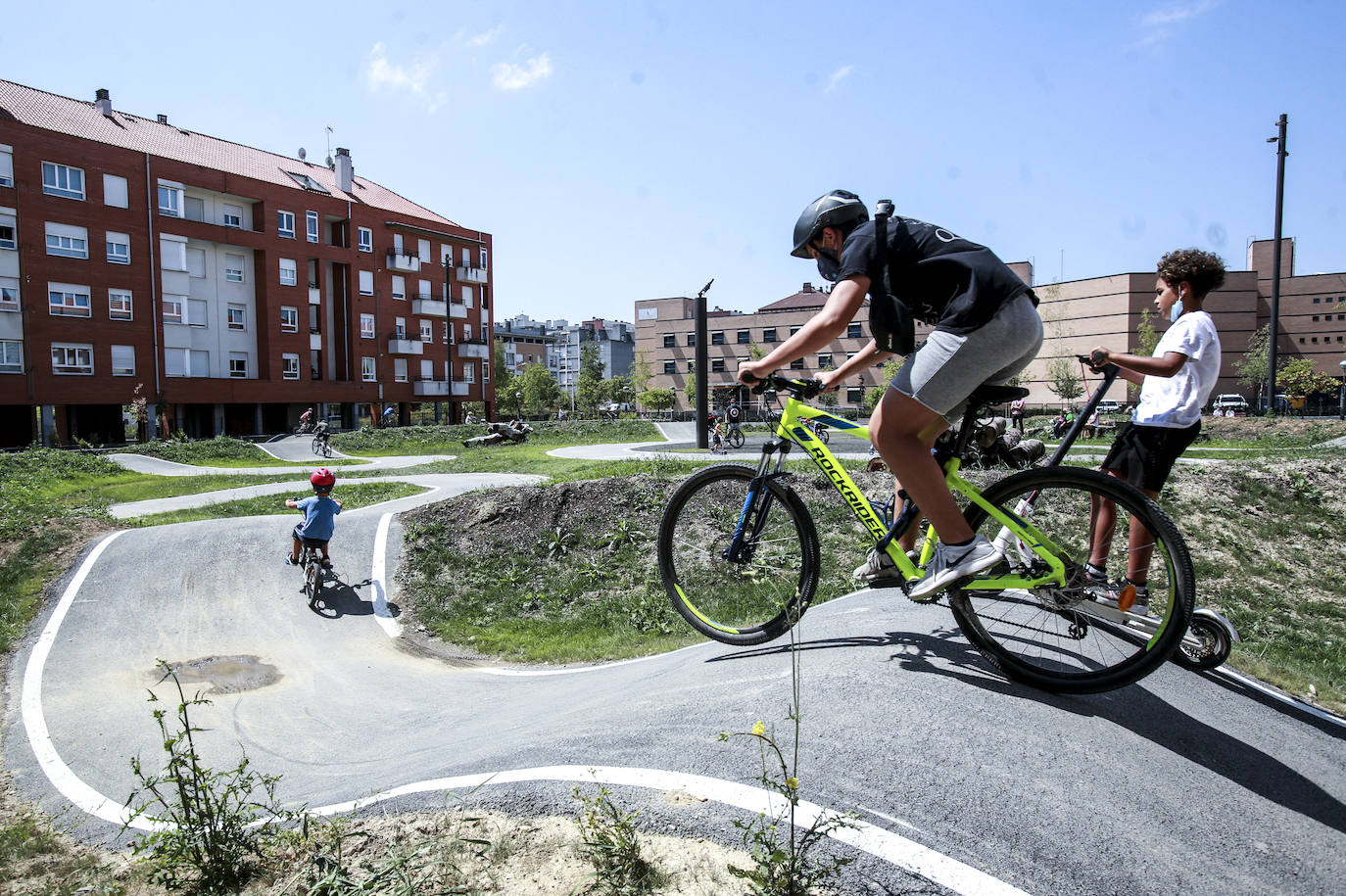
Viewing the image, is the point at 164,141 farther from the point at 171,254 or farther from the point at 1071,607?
the point at 1071,607

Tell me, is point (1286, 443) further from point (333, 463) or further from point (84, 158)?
point (84, 158)

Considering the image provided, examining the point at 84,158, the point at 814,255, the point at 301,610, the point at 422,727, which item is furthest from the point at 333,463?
the point at 84,158

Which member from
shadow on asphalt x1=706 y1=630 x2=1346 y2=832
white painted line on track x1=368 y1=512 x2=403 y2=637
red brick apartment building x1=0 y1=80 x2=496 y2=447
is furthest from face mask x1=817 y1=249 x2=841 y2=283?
red brick apartment building x1=0 y1=80 x2=496 y2=447

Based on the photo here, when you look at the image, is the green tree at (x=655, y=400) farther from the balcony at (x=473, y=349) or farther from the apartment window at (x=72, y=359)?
the apartment window at (x=72, y=359)

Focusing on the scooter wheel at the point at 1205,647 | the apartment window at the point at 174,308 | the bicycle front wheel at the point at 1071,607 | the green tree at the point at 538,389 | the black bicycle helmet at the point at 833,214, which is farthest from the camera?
the green tree at the point at 538,389

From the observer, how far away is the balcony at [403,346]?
5584cm

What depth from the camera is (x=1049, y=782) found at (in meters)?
2.29

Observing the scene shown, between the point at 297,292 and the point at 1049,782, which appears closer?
the point at 1049,782

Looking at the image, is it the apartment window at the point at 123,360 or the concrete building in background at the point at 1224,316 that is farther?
the concrete building in background at the point at 1224,316

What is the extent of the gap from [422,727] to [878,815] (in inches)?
138

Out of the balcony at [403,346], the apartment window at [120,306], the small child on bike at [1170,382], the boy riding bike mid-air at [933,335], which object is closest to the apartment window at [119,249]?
the apartment window at [120,306]

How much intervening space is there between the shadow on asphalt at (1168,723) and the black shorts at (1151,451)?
1305 mm

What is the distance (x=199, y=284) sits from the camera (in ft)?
146

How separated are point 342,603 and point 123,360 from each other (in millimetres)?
42519
